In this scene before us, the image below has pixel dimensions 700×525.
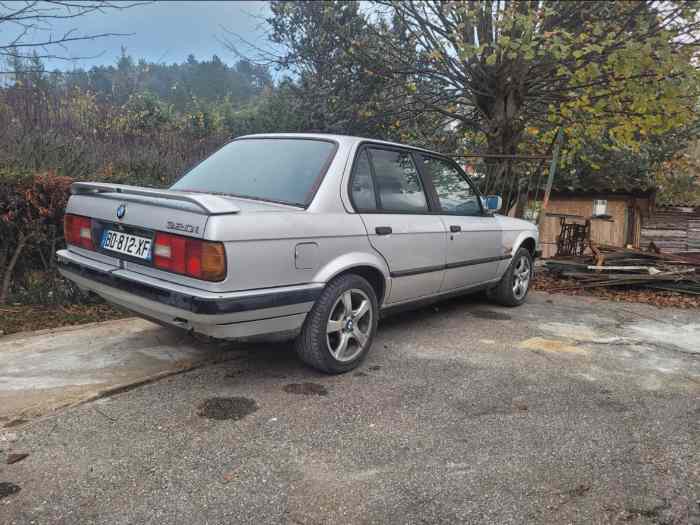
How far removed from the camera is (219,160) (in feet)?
13.4

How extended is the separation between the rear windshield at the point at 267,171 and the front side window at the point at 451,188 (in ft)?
4.13

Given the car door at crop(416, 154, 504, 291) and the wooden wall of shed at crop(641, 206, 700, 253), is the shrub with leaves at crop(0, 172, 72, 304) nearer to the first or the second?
the car door at crop(416, 154, 504, 291)

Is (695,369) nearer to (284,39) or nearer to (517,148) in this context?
(517,148)

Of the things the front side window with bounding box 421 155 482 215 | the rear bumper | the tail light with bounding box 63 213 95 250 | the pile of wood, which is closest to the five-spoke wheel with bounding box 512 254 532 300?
the front side window with bounding box 421 155 482 215

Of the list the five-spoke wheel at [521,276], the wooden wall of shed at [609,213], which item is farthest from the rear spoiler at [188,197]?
the wooden wall of shed at [609,213]

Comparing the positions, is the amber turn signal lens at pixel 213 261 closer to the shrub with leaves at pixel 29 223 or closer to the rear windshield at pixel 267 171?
the rear windshield at pixel 267 171

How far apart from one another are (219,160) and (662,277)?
6.37 meters

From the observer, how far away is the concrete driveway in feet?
6.99

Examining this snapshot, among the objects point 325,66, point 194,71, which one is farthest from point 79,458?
point 194,71

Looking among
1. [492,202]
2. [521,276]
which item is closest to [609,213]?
[521,276]

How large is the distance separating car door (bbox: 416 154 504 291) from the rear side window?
0.79 meters

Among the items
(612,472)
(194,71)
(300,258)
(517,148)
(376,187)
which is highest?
(194,71)

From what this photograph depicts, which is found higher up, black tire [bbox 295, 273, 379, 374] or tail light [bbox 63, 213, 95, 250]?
tail light [bbox 63, 213, 95, 250]

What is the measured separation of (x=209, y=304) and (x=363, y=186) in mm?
1532
